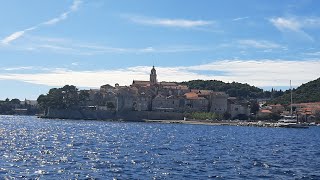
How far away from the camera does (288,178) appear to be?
29.9 meters

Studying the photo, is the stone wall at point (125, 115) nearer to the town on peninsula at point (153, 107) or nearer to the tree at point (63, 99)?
the town on peninsula at point (153, 107)

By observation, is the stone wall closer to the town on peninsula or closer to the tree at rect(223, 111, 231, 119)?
the town on peninsula

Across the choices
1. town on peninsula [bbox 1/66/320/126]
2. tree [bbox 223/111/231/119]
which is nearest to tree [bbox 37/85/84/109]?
town on peninsula [bbox 1/66/320/126]

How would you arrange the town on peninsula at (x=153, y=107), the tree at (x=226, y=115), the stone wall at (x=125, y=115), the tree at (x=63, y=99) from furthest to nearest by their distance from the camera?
the tree at (x=63, y=99) < the tree at (x=226, y=115) < the town on peninsula at (x=153, y=107) < the stone wall at (x=125, y=115)

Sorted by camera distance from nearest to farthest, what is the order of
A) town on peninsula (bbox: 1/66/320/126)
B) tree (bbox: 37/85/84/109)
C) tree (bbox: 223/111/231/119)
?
1. town on peninsula (bbox: 1/66/320/126)
2. tree (bbox: 223/111/231/119)
3. tree (bbox: 37/85/84/109)

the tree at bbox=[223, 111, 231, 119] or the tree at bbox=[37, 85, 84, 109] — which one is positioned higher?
the tree at bbox=[37, 85, 84, 109]

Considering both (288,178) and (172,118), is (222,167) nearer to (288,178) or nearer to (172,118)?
(288,178)

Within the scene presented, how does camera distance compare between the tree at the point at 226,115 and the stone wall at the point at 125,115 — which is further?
the tree at the point at 226,115

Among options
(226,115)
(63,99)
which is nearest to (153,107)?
(226,115)

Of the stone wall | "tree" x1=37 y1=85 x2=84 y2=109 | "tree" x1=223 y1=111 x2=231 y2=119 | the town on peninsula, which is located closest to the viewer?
the stone wall

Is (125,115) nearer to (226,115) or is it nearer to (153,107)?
(153,107)

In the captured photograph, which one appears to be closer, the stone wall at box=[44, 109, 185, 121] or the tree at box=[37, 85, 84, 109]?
the stone wall at box=[44, 109, 185, 121]

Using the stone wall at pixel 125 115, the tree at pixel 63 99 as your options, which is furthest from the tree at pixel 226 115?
the tree at pixel 63 99

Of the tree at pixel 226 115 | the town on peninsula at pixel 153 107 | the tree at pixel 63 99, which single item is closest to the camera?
the town on peninsula at pixel 153 107
